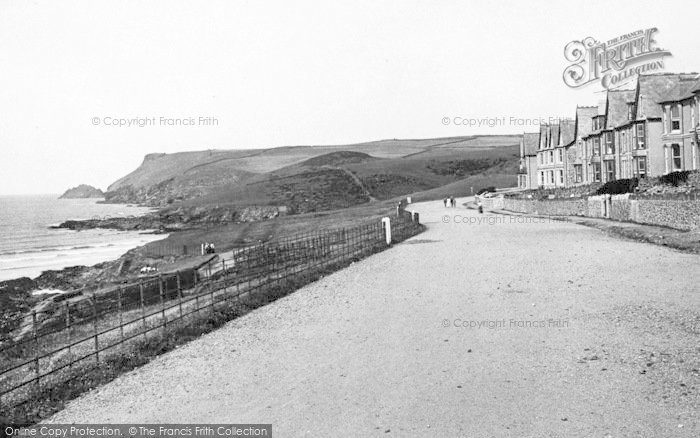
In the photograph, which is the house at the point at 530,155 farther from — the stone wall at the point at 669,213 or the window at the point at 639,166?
the stone wall at the point at 669,213

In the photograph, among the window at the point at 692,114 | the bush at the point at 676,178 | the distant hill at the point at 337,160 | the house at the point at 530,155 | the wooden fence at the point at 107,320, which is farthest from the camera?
the distant hill at the point at 337,160

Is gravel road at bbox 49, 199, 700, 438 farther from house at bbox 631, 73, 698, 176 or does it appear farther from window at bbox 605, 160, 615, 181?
window at bbox 605, 160, 615, 181

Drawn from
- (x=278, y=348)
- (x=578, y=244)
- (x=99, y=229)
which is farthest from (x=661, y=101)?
(x=99, y=229)

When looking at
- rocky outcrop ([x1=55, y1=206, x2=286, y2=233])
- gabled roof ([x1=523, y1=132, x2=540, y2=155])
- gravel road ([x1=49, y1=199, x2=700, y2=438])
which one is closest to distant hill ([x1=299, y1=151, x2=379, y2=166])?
rocky outcrop ([x1=55, y1=206, x2=286, y2=233])

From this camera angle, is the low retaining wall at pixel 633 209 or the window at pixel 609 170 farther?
the window at pixel 609 170

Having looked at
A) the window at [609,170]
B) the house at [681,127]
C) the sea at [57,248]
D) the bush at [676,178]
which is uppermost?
the house at [681,127]

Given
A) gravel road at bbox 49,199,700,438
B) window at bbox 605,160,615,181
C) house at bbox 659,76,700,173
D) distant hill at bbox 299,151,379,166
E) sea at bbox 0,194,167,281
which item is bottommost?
sea at bbox 0,194,167,281

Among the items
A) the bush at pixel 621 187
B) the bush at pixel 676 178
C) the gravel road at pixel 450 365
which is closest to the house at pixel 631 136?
the bush at pixel 621 187
